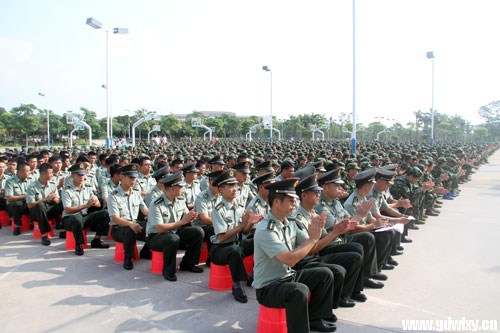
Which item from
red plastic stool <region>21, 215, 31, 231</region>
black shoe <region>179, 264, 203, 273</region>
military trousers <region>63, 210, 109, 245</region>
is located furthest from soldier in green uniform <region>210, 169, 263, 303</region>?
red plastic stool <region>21, 215, 31, 231</region>

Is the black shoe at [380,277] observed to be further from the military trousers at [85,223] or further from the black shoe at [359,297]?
the military trousers at [85,223]

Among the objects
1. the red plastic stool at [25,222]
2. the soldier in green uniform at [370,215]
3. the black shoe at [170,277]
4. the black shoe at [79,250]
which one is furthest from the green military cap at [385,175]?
the red plastic stool at [25,222]

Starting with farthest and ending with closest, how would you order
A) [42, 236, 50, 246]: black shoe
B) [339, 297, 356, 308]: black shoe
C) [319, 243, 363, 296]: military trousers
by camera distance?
[42, 236, 50, 246]: black shoe
[339, 297, 356, 308]: black shoe
[319, 243, 363, 296]: military trousers

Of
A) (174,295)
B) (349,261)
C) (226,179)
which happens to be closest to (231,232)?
(226,179)

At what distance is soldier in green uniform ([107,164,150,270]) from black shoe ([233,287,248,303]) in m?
1.60

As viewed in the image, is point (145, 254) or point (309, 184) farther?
point (145, 254)

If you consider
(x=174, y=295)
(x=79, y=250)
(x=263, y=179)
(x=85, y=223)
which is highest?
(x=263, y=179)

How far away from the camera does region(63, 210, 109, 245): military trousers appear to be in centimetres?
537

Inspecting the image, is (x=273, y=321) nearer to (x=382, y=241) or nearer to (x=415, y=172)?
(x=382, y=241)

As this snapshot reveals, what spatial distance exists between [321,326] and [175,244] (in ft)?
6.55

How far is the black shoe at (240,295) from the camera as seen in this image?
3.74m

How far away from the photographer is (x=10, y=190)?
6535mm

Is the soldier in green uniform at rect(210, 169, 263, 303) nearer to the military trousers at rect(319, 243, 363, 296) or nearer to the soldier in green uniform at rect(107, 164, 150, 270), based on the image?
the military trousers at rect(319, 243, 363, 296)

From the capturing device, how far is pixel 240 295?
3.76 metres
